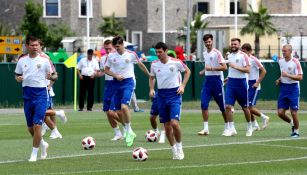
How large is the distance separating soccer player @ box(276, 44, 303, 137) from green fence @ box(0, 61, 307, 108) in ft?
58.6

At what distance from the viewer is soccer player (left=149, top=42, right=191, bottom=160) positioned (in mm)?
19938

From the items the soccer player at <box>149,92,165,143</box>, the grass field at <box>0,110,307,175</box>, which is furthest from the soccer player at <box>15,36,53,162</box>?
the soccer player at <box>149,92,165,143</box>

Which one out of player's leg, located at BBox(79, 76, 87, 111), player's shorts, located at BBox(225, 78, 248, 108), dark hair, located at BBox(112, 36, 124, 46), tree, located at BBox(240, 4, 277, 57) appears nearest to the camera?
dark hair, located at BBox(112, 36, 124, 46)

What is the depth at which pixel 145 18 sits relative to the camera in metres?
90.4

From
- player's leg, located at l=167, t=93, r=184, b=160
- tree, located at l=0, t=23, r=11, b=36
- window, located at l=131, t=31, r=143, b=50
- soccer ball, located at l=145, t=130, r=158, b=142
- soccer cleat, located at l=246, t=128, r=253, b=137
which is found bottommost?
soccer cleat, located at l=246, t=128, r=253, b=137

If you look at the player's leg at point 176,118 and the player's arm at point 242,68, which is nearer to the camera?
the player's leg at point 176,118

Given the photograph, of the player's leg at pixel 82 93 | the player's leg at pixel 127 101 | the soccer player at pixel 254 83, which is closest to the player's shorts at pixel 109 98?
the player's leg at pixel 127 101

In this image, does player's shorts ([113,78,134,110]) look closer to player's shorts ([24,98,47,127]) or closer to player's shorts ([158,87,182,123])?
player's shorts ([158,87,182,123])

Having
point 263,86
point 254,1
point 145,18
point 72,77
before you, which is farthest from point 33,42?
point 254,1

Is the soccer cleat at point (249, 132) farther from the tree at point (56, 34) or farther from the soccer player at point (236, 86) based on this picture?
the tree at point (56, 34)

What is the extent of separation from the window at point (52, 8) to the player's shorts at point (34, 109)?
68.3 metres

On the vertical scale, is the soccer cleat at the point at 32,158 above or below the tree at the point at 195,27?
below

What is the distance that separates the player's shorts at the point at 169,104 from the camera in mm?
20016

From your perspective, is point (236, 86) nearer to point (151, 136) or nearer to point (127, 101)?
point (151, 136)
